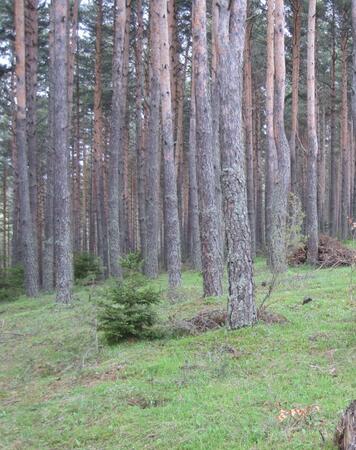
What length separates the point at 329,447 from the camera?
4.11m

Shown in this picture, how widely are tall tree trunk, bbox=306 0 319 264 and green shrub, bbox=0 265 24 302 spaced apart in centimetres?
1132

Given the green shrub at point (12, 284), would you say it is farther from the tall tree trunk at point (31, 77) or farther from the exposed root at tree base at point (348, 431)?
the exposed root at tree base at point (348, 431)

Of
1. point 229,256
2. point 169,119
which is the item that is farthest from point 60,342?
point 169,119

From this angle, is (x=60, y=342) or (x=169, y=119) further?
(x=169, y=119)

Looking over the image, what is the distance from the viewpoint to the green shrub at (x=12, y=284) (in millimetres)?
21594

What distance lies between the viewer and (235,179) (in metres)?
8.38

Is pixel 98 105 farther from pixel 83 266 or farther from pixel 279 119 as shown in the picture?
pixel 279 119

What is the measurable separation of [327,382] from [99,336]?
5.03 m

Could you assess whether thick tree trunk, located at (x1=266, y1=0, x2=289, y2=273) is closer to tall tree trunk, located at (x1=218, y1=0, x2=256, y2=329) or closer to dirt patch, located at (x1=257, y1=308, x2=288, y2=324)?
dirt patch, located at (x1=257, y1=308, x2=288, y2=324)

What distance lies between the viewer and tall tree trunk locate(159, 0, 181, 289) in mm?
13703

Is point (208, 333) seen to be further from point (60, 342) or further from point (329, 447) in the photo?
point (329, 447)

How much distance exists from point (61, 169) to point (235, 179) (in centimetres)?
772

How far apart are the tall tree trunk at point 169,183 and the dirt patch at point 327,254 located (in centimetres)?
515

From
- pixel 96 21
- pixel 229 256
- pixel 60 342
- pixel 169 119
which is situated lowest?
pixel 60 342
